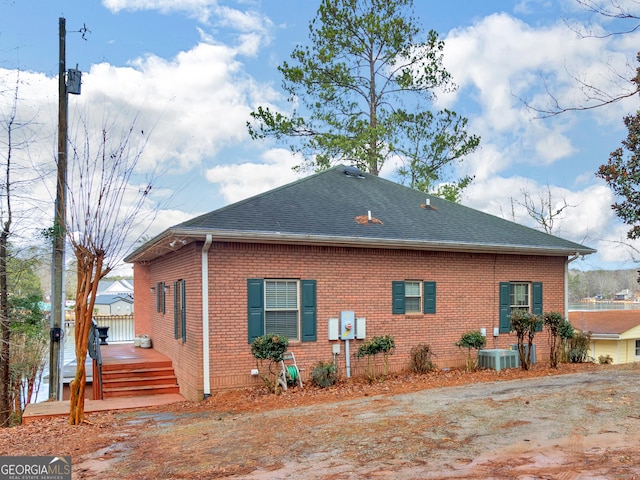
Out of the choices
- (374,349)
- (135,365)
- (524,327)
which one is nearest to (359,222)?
(374,349)

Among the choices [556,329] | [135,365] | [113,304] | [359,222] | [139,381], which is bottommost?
[113,304]

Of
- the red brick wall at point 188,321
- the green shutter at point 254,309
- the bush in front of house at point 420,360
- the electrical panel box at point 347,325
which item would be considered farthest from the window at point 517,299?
the red brick wall at point 188,321

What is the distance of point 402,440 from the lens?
6125 mm

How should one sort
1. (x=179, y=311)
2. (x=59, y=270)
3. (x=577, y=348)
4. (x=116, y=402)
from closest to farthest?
(x=116, y=402), (x=59, y=270), (x=179, y=311), (x=577, y=348)

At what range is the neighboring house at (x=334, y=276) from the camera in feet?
33.7

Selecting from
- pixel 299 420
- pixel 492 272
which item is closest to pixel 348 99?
pixel 492 272

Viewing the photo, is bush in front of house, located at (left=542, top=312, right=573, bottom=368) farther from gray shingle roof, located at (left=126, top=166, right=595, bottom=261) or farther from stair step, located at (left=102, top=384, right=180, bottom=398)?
stair step, located at (left=102, top=384, right=180, bottom=398)

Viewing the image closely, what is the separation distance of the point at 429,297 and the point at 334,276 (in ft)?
8.15

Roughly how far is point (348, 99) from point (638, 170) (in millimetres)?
13940

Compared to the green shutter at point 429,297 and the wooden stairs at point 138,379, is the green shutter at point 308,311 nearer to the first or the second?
the green shutter at point 429,297

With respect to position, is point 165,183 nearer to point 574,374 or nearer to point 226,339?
point 226,339

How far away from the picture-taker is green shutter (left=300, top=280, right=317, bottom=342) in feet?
35.9

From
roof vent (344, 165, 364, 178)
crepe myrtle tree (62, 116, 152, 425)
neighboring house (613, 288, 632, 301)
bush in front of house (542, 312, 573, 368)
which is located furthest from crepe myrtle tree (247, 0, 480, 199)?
neighboring house (613, 288, 632, 301)

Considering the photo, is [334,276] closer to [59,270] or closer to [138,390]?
[138,390]
